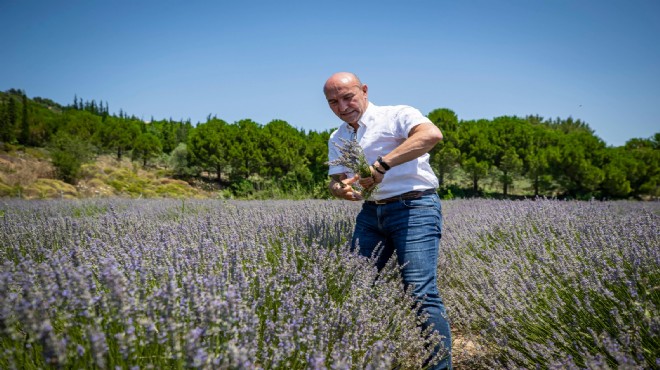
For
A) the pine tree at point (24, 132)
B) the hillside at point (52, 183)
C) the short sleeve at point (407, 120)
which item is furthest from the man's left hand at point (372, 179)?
the pine tree at point (24, 132)

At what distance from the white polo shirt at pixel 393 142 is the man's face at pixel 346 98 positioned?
7 cm

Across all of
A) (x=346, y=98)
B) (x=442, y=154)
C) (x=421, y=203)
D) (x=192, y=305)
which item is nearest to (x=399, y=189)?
(x=421, y=203)

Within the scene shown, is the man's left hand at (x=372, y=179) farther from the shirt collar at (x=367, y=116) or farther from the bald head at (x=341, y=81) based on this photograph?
the bald head at (x=341, y=81)

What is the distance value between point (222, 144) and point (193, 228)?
17.3 meters

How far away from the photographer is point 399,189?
2117 mm

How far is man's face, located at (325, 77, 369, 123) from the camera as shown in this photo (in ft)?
7.22

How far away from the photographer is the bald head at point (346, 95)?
2.20 metres

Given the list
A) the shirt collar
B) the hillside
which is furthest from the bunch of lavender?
the hillside

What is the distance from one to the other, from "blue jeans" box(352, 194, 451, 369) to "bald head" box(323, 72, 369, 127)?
0.65m

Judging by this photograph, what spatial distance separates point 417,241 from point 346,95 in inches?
40.3

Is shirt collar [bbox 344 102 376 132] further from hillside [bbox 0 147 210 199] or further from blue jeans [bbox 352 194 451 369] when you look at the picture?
hillside [bbox 0 147 210 199]

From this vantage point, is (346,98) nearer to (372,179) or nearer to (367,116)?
(367,116)

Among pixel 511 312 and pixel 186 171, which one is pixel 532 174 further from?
pixel 186 171

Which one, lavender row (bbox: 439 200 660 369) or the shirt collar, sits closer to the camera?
lavender row (bbox: 439 200 660 369)
